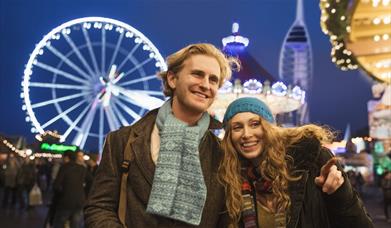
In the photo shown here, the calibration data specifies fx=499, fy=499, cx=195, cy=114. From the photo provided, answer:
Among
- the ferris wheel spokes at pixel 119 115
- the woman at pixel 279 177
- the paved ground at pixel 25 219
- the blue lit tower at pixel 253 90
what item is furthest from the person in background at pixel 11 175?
the woman at pixel 279 177

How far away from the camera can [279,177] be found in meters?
2.45

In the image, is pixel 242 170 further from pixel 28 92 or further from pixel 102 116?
pixel 102 116

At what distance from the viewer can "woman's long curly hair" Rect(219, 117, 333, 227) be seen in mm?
2402

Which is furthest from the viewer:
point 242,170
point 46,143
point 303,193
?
point 46,143

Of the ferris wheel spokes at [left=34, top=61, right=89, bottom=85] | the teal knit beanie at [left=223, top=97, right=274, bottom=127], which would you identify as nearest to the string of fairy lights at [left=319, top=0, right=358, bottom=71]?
the teal knit beanie at [left=223, top=97, right=274, bottom=127]

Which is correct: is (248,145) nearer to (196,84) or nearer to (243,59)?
(196,84)

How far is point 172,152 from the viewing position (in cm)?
230

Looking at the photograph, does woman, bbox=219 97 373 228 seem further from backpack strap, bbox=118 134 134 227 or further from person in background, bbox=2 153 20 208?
person in background, bbox=2 153 20 208

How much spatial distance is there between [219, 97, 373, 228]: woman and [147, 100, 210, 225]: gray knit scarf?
202 mm

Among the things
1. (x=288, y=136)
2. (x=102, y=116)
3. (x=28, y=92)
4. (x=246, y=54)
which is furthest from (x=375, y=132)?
(x=288, y=136)

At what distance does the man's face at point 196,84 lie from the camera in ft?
7.88

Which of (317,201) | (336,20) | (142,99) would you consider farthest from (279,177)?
(142,99)

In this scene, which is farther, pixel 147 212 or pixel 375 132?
pixel 375 132

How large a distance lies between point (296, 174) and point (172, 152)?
635 millimetres
